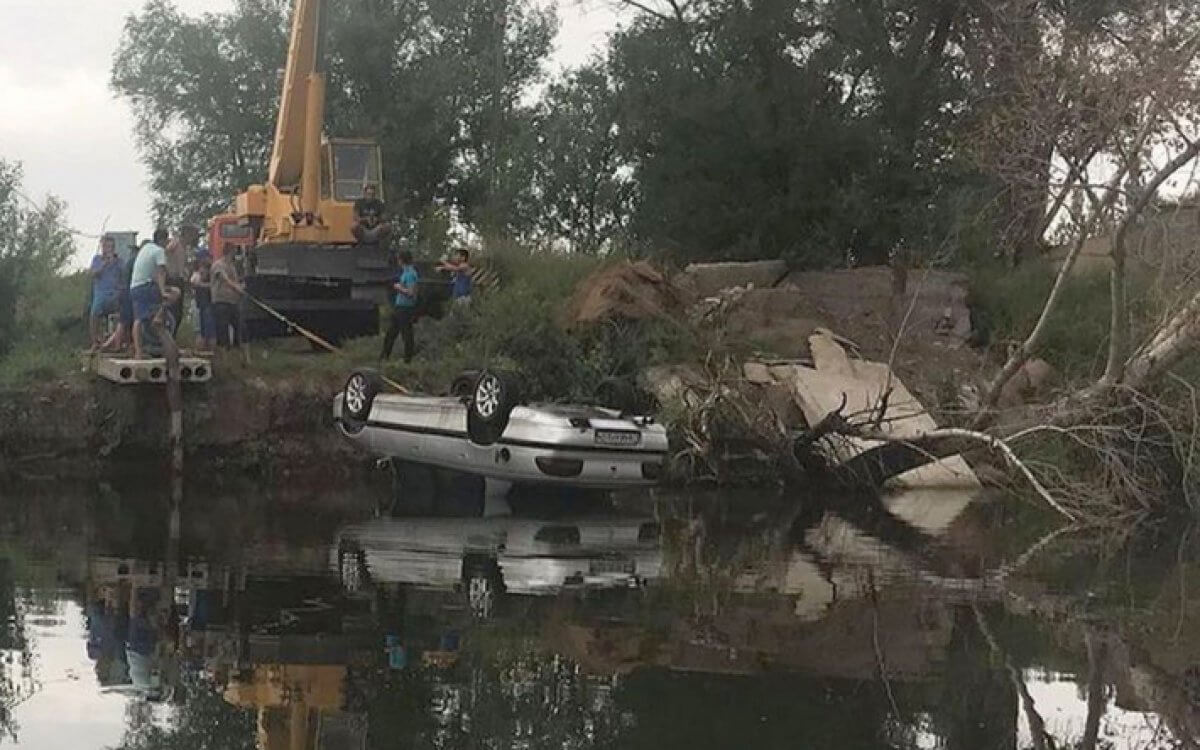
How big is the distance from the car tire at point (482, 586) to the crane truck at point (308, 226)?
34.4 ft

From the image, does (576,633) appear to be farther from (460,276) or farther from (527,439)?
(460,276)

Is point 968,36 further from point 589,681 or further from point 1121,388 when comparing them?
point 589,681

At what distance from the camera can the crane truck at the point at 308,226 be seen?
23.0 metres

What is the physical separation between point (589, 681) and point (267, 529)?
6928 millimetres

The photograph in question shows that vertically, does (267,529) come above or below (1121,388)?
below

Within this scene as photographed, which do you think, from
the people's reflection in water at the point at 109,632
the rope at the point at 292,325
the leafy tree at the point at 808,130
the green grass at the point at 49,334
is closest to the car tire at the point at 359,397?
the rope at the point at 292,325

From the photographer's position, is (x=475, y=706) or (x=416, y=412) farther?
(x=416, y=412)

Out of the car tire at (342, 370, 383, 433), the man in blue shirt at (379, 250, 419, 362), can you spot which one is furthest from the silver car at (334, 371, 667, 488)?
the man in blue shirt at (379, 250, 419, 362)

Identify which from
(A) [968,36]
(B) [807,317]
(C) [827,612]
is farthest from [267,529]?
(A) [968,36]

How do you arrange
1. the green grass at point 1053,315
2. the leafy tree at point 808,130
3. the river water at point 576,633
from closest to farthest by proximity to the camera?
1. the river water at point 576,633
2. the green grass at point 1053,315
3. the leafy tree at point 808,130

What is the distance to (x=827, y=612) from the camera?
1115cm

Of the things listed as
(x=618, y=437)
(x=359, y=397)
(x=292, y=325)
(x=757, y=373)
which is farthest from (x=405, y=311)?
(x=618, y=437)

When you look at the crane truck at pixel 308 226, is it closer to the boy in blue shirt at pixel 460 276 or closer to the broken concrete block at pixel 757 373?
the boy in blue shirt at pixel 460 276

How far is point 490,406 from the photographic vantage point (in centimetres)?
1739
